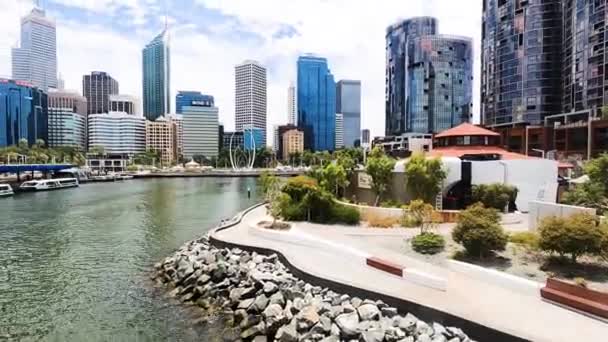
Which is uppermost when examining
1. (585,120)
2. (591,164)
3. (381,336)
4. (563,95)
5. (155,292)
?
(563,95)

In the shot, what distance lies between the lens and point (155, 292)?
57.2ft

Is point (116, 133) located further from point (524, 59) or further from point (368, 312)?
point (368, 312)

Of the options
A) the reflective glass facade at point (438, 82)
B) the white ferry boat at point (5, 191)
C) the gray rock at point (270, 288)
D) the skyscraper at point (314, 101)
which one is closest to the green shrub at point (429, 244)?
the gray rock at point (270, 288)

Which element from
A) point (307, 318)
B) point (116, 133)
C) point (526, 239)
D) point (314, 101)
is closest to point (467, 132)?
point (526, 239)

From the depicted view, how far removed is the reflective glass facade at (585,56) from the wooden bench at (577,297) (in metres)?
67.6

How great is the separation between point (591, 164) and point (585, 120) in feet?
157

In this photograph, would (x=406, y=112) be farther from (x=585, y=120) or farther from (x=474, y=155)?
(x=474, y=155)

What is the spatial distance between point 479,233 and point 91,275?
16.7 m

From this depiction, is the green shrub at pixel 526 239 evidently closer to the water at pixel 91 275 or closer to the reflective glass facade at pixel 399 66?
the water at pixel 91 275

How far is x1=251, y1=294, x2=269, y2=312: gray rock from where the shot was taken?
13.6 metres

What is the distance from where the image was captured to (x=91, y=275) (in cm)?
1978

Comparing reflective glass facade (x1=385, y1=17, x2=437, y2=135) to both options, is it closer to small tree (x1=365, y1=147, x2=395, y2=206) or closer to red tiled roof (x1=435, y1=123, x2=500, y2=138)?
red tiled roof (x1=435, y1=123, x2=500, y2=138)

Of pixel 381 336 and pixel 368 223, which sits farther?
pixel 368 223

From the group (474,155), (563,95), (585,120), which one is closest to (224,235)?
(474,155)
